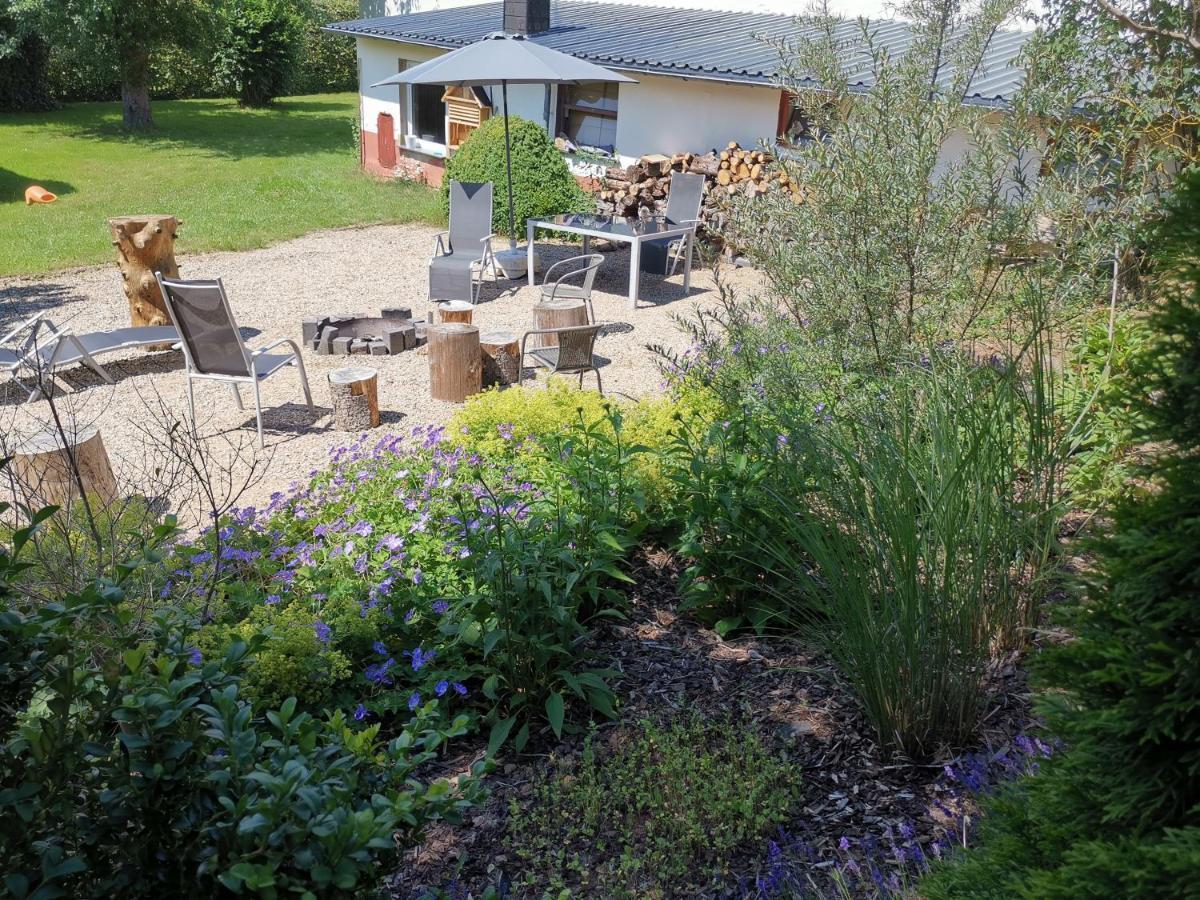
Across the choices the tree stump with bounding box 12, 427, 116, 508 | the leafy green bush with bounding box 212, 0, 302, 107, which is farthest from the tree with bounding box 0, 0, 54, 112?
the tree stump with bounding box 12, 427, 116, 508

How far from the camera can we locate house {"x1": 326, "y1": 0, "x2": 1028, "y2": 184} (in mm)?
12086

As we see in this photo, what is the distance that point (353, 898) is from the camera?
1.54 m

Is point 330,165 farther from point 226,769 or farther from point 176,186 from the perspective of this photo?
point 226,769

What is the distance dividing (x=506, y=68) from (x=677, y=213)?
238cm

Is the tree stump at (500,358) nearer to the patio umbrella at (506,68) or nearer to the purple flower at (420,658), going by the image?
the patio umbrella at (506,68)

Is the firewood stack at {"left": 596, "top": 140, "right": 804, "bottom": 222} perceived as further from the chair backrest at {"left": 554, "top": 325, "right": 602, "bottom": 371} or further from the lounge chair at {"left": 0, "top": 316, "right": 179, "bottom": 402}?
the lounge chair at {"left": 0, "top": 316, "right": 179, "bottom": 402}

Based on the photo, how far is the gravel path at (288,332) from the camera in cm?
620

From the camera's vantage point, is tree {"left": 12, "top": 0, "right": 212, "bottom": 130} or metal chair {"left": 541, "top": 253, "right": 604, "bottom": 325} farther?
tree {"left": 12, "top": 0, "right": 212, "bottom": 130}

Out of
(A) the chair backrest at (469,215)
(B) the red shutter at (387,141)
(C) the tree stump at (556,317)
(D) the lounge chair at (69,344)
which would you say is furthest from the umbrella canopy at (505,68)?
(B) the red shutter at (387,141)

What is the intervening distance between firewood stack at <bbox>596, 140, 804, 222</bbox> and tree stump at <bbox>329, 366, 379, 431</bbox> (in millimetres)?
5852

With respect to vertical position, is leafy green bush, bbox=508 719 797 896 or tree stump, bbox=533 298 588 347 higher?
leafy green bush, bbox=508 719 797 896

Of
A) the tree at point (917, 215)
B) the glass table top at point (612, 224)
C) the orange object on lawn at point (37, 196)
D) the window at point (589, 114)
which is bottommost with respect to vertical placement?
the orange object on lawn at point (37, 196)

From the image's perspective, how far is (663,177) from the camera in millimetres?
12586

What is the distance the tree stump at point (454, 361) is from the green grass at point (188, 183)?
629cm
